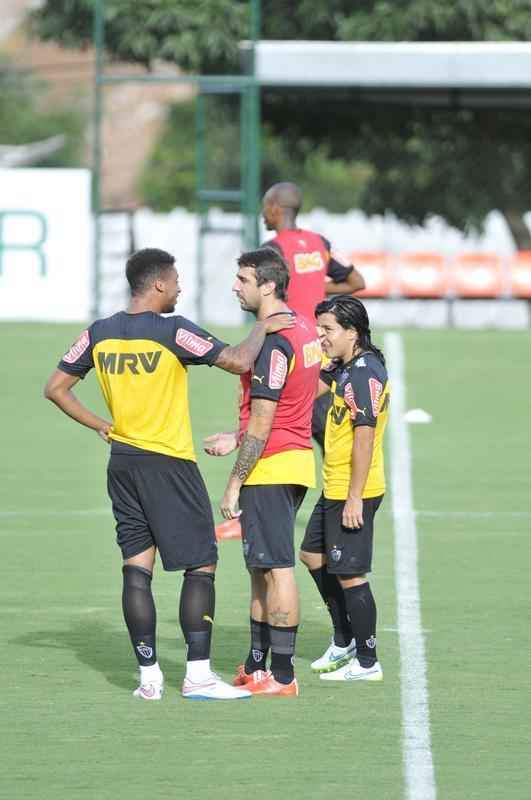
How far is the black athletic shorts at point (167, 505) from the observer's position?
8.03 meters

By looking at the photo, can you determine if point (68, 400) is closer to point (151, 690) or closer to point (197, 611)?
point (197, 611)

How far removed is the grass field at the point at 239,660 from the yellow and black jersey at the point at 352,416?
890 mm

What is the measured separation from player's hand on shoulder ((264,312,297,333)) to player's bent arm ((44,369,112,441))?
80 cm

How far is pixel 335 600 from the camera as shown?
876 cm

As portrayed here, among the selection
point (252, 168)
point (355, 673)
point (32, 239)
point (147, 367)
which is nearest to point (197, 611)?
point (355, 673)

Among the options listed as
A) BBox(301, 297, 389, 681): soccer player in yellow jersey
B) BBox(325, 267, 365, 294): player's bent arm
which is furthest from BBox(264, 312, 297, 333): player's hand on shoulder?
BBox(325, 267, 365, 294): player's bent arm

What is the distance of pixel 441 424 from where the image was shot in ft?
58.2

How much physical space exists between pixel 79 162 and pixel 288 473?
8883cm

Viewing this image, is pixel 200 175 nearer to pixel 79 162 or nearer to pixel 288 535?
pixel 288 535

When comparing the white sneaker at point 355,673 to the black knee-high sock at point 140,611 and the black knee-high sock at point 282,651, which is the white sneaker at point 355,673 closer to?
the black knee-high sock at point 282,651

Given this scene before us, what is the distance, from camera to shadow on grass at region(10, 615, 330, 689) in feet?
28.9

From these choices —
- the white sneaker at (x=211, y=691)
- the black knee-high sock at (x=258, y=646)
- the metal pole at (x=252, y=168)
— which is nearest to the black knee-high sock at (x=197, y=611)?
the white sneaker at (x=211, y=691)

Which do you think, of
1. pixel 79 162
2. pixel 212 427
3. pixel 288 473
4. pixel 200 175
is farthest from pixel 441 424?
pixel 79 162

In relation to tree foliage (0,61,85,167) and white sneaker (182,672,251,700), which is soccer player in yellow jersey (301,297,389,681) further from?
tree foliage (0,61,85,167)
